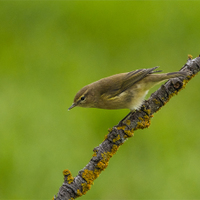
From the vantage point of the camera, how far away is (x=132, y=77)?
19.3ft

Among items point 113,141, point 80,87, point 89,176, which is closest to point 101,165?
point 89,176

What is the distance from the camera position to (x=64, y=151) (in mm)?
8070

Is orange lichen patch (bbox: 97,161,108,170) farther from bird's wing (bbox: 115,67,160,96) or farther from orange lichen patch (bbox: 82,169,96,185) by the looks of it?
bird's wing (bbox: 115,67,160,96)

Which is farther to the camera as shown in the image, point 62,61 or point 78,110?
point 62,61

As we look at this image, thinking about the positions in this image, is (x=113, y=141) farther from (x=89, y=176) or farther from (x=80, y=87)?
(x=80, y=87)

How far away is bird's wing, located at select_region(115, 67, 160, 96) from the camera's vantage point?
584 cm

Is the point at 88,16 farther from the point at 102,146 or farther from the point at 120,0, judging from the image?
the point at 102,146

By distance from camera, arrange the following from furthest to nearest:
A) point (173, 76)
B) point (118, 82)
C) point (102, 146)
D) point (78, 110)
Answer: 1. point (78, 110)
2. point (118, 82)
3. point (173, 76)
4. point (102, 146)

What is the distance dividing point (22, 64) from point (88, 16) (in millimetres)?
2122

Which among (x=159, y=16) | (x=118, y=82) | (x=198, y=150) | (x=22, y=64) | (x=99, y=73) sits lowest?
(x=198, y=150)

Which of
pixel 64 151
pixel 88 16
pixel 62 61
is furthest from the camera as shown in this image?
pixel 88 16

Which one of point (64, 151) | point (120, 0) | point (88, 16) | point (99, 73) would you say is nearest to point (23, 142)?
point (64, 151)

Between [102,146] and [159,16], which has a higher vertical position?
[159,16]

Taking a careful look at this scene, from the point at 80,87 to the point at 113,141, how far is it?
14.7 ft
